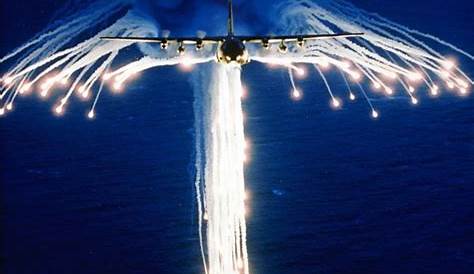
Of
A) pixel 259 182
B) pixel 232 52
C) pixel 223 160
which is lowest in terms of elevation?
pixel 232 52

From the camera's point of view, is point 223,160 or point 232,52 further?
point 223,160

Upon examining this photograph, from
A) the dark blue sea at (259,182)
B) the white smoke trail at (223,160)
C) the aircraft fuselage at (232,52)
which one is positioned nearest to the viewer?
the aircraft fuselage at (232,52)

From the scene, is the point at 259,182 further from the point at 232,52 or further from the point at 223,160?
the point at 232,52

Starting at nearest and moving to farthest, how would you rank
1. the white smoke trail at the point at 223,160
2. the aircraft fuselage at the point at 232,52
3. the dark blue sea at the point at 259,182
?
1. the aircraft fuselage at the point at 232,52
2. the white smoke trail at the point at 223,160
3. the dark blue sea at the point at 259,182

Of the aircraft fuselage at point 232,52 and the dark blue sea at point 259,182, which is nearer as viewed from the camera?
the aircraft fuselage at point 232,52

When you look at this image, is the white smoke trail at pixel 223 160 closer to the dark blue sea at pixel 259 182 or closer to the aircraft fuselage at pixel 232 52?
the aircraft fuselage at pixel 232 52

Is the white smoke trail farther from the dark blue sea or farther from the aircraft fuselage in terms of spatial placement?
the dark blue sea

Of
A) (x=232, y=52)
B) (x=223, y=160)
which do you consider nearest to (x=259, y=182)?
(x=223, y=160)

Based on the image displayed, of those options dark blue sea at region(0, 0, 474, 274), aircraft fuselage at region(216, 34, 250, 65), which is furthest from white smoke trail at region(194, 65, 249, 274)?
dark blue sea at region(0, 0, 474, 274)

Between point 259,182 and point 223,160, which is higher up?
point 259,182

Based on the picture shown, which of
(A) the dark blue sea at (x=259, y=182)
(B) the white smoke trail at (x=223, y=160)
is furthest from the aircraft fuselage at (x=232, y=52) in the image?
(A) the dark blue sea at (x=259, y=182)
